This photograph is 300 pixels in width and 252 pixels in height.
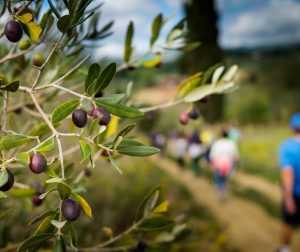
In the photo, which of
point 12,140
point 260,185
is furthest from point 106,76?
point 260,185

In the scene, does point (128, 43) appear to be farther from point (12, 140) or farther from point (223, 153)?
point (223, 153)

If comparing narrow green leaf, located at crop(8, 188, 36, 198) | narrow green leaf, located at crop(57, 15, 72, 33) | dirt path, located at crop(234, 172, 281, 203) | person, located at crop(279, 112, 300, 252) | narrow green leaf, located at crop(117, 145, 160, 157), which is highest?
narrow green leaf, located at crop(57, 15, 72, 33)

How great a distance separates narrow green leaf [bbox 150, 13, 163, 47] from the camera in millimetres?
1698

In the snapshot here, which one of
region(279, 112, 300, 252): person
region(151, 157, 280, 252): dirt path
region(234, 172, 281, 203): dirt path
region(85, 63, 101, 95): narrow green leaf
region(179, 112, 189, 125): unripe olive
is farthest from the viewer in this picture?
region(234, 172, 281, 203): dirt path

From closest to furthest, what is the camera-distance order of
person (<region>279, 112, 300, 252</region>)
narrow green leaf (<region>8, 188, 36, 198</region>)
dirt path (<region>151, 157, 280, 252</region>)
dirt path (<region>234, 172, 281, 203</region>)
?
narrow green leaf (<region>8, 188, 36, 198</region>) → person (<region>279, 112, 300, 252</region>) → dirt path (<region>151, 157, 280, 252</region>) → dirt path (<region>234, 172, 281, 203</region>)

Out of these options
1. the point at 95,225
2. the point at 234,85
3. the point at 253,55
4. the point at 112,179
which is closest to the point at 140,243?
the point at 234,85

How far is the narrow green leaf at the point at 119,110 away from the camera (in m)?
1.10

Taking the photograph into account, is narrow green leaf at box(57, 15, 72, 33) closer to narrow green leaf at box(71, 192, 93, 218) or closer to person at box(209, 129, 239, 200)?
narrow green leaf at box(71, 192, 93, 218)

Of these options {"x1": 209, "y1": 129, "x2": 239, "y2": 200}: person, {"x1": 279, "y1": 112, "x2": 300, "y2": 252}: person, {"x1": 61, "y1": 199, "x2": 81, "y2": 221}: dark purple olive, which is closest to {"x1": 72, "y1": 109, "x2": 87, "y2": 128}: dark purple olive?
{"x1": 61, "y1": 199, "x2": 81, "y2": 221}: dark purple olive

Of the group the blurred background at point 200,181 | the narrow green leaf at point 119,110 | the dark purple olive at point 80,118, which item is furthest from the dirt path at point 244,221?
the dark purple olive at point 80,118

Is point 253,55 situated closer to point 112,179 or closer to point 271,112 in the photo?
point 271,112

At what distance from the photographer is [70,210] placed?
99cm

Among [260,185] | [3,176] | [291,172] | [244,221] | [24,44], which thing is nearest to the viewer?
[3,176]

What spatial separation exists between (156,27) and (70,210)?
93cm
